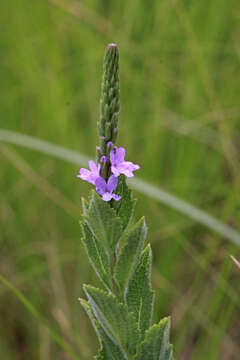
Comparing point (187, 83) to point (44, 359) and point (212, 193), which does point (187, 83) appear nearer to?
point (212, 193)

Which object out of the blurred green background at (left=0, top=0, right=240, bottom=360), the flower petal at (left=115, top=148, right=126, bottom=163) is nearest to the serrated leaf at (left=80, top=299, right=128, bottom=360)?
the flower petal at (left=115, top=148, right=126, bottom=163)

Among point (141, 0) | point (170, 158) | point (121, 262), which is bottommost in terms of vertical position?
point (121, 262)

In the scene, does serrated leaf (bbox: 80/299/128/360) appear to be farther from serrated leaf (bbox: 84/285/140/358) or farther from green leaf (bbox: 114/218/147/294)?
green leaf (bbox: 114/218/147/294)

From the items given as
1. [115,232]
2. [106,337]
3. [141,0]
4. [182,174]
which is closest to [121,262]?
[115,232]

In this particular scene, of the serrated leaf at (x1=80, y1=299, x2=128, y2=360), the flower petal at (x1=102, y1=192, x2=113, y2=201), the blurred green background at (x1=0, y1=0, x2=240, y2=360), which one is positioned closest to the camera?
the flower petal at (x1=102, y1=192, x2=113, y2=201)

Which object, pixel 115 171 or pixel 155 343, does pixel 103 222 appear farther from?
pixel 155 343

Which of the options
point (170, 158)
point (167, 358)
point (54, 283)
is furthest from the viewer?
point (170, 158)
